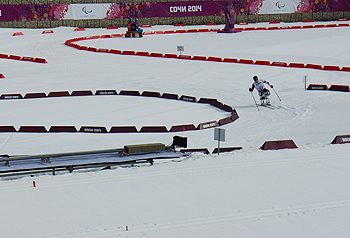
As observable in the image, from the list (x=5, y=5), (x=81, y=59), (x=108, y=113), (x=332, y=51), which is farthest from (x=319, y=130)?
(x=5, y=5)

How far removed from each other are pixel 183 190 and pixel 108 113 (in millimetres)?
8075

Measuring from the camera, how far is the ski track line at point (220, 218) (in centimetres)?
741

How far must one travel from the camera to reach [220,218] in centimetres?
789

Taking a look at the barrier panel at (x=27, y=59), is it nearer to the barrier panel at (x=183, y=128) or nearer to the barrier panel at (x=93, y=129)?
the barrier panel at (x=93, y=129)

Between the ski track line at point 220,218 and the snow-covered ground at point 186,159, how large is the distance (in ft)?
0.06

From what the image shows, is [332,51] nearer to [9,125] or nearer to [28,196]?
[9,125]

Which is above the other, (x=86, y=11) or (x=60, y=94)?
(x=86, y=11)

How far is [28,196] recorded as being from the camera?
29.3 feet

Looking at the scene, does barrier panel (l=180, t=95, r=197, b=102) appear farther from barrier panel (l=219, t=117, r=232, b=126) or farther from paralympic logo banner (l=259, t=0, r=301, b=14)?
paralympic logo banner (l=259, t=0, r=301, b=14)

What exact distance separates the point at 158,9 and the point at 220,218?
41352mm

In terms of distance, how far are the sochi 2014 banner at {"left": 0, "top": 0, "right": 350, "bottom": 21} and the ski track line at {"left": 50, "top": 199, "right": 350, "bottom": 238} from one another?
40.7m

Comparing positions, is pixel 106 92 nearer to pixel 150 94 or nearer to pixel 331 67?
pixel 150 94

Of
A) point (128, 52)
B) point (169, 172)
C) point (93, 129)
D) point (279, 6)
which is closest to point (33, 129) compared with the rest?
point (93, 129)

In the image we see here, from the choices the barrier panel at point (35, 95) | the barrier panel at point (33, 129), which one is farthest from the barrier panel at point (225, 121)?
the barrier panel at point (35, 95)
